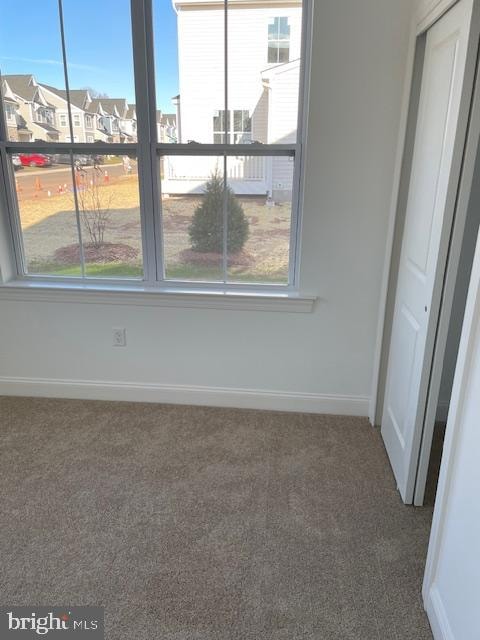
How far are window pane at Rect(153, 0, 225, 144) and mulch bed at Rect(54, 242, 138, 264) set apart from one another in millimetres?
640

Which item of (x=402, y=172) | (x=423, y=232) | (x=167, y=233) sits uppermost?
(x=402, y=172)

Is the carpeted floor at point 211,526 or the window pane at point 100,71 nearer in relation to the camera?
the carpeted floor at point 211,526

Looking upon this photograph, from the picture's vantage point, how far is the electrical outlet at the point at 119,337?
2738 millimetres

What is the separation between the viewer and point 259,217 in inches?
99.5

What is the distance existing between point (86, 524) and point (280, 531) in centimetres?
78

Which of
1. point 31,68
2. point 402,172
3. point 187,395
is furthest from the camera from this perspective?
point 187,395

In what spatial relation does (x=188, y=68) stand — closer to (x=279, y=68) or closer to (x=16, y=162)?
(x=279, y=68)

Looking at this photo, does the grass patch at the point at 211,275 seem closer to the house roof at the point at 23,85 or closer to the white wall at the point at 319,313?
the white wall at the point at 319,313

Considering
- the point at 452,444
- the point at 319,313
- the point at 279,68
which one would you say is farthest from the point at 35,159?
the point at 452,444

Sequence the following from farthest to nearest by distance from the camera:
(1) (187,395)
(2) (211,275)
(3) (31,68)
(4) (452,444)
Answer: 1. (1) (187,395)
2. (2) (211,275)
3. (3) (31,68)
4. (4) (452,444)

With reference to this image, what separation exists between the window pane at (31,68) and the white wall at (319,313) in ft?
3.25

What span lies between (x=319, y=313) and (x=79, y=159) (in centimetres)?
156

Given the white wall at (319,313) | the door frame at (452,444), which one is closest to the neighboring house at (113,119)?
the white wall at (319,313)

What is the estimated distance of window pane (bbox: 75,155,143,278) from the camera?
254 cm
